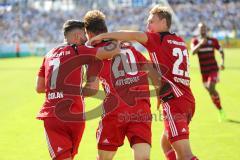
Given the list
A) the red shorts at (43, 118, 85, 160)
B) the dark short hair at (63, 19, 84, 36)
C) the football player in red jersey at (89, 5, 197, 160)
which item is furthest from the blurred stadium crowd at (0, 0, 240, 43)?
the red shorts at (43, 118, 85, 160)

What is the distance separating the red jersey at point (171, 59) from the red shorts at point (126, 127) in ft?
1.67

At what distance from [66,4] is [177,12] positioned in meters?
15.3

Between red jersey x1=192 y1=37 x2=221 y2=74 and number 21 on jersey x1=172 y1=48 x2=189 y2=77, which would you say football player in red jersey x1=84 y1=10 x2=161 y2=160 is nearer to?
number 21 on jersey x1=172 y1=48 x2=189 y2=77

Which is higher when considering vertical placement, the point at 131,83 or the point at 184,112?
the point at 131,83

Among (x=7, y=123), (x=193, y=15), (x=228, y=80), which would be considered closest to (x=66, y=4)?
(x=193, y=15)

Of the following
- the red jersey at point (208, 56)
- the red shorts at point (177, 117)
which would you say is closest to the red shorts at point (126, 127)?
the red shorts at point (177, 117)

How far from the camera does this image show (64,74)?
661 centimetres

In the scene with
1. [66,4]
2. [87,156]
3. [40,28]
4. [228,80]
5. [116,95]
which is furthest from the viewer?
[66,4]

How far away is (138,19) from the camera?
66.2m

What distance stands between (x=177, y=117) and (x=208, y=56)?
8.16 metres

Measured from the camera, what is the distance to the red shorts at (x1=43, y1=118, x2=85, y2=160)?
6.43 meters

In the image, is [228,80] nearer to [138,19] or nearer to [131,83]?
[131,83]

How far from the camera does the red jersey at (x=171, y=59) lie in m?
6.91

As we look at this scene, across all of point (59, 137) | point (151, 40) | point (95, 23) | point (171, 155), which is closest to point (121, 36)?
point (95, 23)
